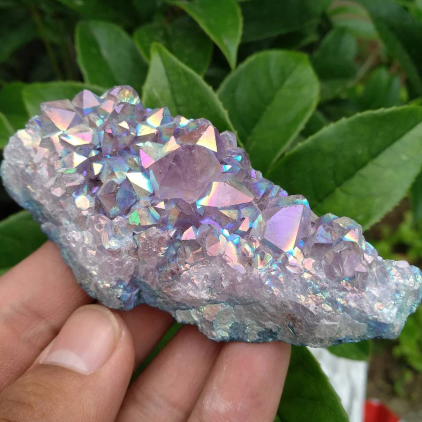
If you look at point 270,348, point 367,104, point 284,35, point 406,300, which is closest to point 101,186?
point 270,348

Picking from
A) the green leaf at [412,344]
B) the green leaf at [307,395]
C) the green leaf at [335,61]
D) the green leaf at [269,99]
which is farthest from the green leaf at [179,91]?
the green leaf at [412,344]

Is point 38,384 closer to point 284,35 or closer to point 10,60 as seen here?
point 284,35

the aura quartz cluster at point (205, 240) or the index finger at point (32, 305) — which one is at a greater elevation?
the aura quartz cluster at point (205, 240)

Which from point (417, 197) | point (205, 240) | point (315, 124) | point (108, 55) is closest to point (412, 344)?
point (417, 197)

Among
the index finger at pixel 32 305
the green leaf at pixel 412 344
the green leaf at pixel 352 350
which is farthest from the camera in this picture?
the green leaf at pixel 412 344

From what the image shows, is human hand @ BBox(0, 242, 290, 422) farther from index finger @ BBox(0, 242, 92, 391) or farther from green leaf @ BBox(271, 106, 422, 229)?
green leaf @ BBox(271, 106, 422, 229)

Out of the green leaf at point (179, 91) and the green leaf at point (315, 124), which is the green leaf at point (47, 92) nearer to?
the green leaf at point (179, 91)
